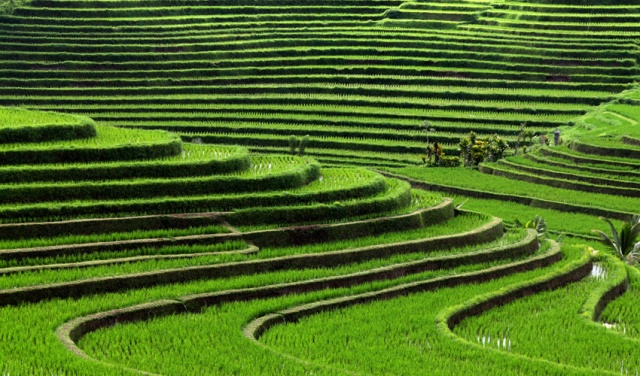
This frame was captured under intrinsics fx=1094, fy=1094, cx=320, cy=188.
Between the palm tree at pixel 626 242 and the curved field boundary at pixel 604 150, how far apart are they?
Answer: 6.96 m

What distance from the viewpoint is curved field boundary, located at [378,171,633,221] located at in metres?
21.6

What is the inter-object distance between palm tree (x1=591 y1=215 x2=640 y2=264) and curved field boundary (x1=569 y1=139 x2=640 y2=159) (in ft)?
22.8

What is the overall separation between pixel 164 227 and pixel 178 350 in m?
4.64

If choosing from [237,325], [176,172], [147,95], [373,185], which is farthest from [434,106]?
[237,325]

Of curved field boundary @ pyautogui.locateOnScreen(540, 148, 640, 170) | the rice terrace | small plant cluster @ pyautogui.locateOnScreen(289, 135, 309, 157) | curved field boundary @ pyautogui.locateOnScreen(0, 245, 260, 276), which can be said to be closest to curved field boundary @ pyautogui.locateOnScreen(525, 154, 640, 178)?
the rice terrace

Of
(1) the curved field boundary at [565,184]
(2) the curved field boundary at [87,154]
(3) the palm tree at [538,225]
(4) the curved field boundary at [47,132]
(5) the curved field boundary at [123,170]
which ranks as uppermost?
(4) the curved field boundary at [47,132]

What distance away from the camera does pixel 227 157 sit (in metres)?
18.1

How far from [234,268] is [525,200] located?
10.2 metres

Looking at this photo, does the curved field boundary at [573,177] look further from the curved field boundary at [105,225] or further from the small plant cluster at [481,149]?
the curved field boundary at [105,225]

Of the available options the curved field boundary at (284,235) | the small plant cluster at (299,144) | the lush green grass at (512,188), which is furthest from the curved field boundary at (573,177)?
the curved field boundary at (284,235)

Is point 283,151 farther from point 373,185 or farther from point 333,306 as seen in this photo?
point 333,306

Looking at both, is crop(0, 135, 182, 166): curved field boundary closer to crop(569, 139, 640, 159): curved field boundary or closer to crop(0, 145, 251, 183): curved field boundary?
crop(0, 145, 251, 183): curved field boundary

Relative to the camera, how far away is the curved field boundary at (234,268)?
12742mm

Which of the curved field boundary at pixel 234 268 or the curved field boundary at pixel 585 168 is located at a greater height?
the curved field boundary at pixel 234 268
